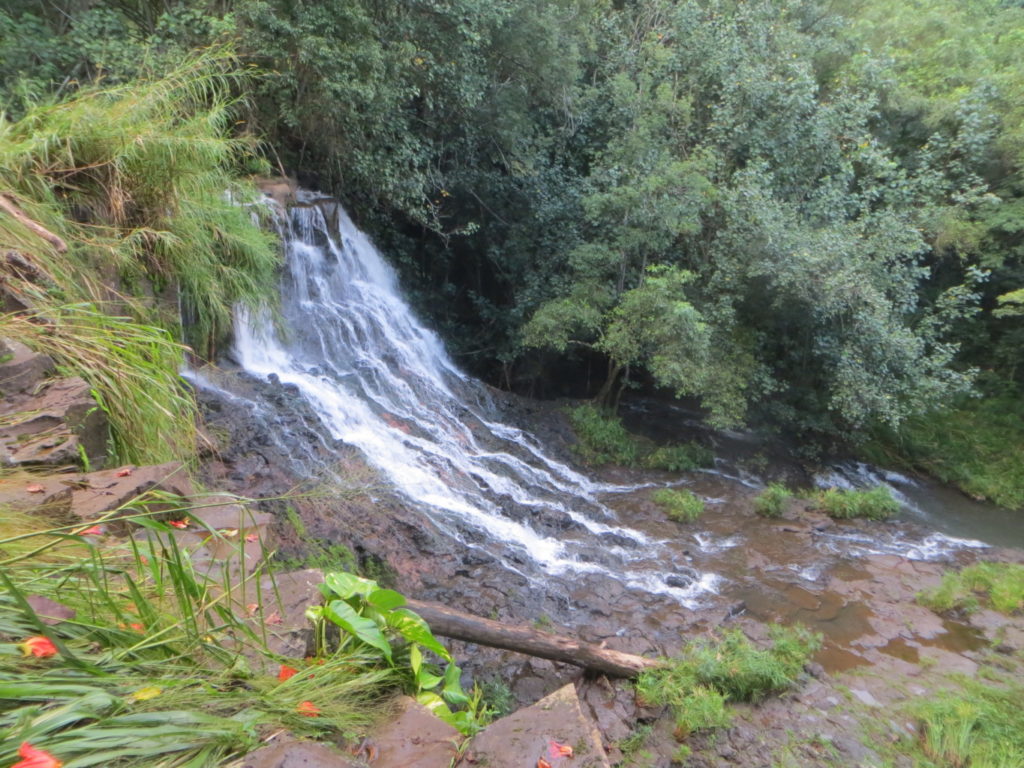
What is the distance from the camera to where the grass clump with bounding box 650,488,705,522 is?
299 inches

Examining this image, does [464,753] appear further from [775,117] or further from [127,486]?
[775,117]

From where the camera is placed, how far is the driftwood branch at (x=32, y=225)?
128 inches

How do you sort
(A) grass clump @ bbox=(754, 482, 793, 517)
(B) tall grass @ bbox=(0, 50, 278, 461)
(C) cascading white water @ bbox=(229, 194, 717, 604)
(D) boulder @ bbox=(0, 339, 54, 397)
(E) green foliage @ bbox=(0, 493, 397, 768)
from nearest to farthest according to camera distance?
1. (E) green foliage @ bbox=(0, 493, 397, 768)
2. (D) boulder @ bbox=(0, 339, 54, 397)
3. (B) tall grass @ bbox=(0, 50, 278, 461)
4. (C) cascading white water @ bbox=(229, 194, 717, 604)
5. (A) grass clump @ bbox=(754, 482, 793, 517)

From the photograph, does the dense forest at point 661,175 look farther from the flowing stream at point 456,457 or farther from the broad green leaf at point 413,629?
the broad green leaf at point 413,629

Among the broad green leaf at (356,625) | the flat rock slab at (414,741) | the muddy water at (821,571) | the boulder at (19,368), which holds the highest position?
the boulder at (19,368)

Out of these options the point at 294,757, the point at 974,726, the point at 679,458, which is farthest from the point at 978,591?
the point at 294,757

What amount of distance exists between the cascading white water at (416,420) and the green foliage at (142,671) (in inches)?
162

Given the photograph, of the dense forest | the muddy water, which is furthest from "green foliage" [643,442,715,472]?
the dense forest

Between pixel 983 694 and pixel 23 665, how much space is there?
5692 millimetres

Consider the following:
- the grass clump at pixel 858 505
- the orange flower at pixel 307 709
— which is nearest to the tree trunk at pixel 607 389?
the grass clump at pixel 858 505

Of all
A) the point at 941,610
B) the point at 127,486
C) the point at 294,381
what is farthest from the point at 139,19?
the point at 941,610

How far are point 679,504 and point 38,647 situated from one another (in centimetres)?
710

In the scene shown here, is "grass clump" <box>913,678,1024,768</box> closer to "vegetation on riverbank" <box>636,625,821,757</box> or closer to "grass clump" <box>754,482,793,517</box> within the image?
"vegetation on riverbank" <box>636,625,821,757</box>

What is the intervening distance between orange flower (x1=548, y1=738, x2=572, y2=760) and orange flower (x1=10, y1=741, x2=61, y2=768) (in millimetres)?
1303
